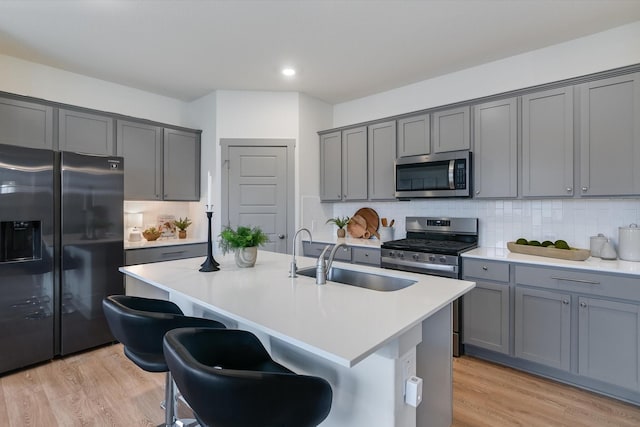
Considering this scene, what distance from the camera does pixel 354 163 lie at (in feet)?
12.8

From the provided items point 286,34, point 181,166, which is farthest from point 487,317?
point 181,166

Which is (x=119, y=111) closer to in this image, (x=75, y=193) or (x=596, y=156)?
(x=75, y=193)

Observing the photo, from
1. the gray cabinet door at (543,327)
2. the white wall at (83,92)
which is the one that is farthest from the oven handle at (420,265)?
the white wall at (83,92)

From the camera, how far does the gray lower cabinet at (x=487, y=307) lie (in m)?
2.58

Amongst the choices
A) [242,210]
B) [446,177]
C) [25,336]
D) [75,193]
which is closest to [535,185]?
[446,177]

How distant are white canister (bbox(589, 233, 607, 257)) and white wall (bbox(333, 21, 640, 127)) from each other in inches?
54.1

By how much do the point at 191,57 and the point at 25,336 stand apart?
9.08 feet

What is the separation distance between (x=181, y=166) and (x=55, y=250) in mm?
1632

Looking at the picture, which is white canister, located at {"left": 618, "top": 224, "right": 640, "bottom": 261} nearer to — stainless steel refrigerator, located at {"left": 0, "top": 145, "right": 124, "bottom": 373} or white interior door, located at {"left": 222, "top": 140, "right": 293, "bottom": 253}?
white interior door, located at {"left": 222, "top": 140, "right": 293, "bottom": 253}

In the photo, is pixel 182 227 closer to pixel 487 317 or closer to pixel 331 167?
pixel 331 167

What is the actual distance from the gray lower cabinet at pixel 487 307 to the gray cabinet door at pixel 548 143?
0.74m

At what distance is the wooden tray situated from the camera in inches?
94.5

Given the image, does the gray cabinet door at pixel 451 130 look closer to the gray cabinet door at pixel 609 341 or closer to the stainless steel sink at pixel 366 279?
the gray cabinet door at pixel 609 341

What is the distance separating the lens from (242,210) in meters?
3.92
